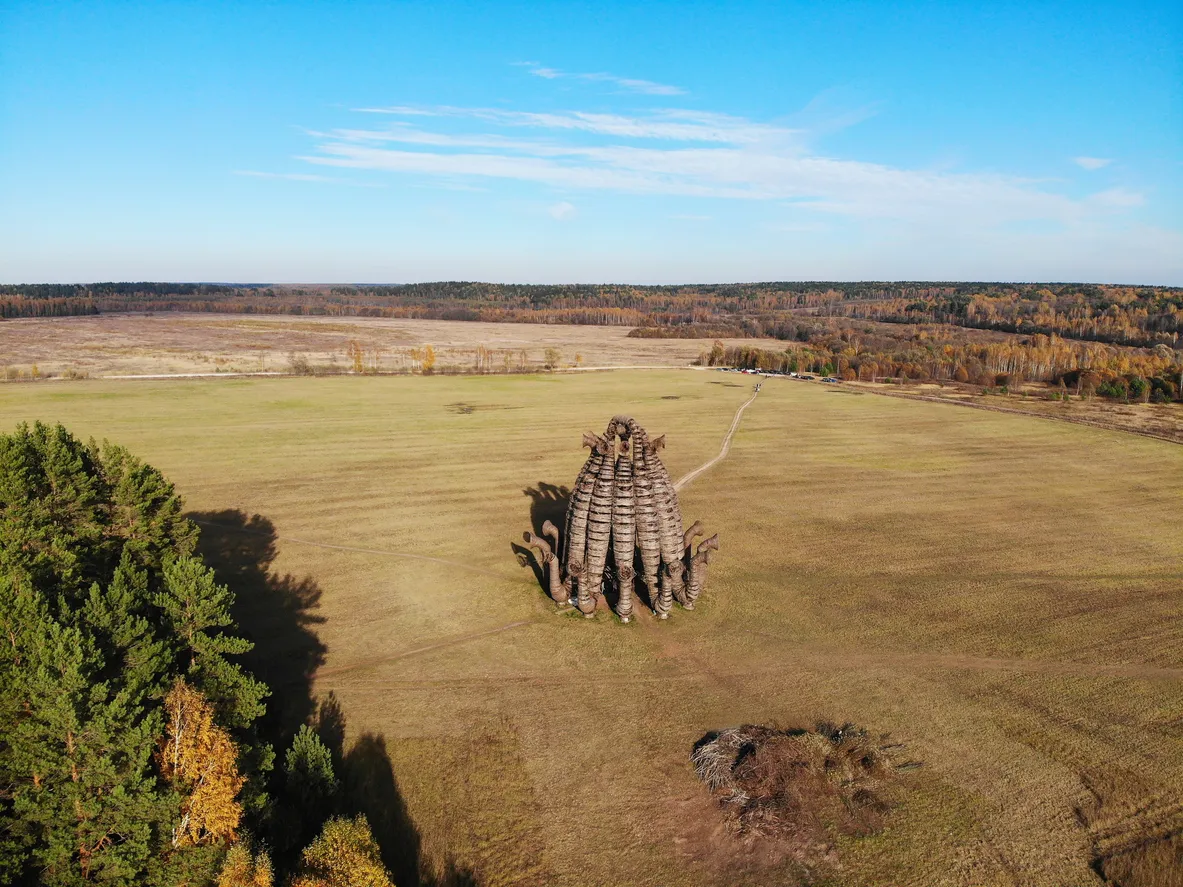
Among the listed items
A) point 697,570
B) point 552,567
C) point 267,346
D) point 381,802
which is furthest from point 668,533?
point 267,346

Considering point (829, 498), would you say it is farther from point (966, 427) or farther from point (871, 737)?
point (966, 427)

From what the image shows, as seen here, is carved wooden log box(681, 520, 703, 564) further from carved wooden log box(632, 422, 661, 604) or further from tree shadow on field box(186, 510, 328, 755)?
tree shadow on field box(186, 510, 328, 755)

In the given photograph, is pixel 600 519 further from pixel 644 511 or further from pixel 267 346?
pixel 267 346

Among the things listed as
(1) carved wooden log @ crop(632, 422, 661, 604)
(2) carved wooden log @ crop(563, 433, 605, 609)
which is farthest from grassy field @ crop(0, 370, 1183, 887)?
(1) carved wooden log @ crop(632, 422, 661, 604)

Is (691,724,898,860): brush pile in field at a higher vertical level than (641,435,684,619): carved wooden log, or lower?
lower

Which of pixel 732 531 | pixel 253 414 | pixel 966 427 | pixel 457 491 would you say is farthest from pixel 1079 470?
pixel 253 414

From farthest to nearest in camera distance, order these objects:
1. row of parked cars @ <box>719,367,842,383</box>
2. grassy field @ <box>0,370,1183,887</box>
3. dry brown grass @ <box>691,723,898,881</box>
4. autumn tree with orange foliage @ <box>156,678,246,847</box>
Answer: row of parked cars @ <box>719,367,842,383</box>
grassy field @ <box>0,370,1183,887</box>
dry brown grass @ <box>691,723,898,881</box>
autumn tree with orange foliage @ <box>156,678,246,847</box>
